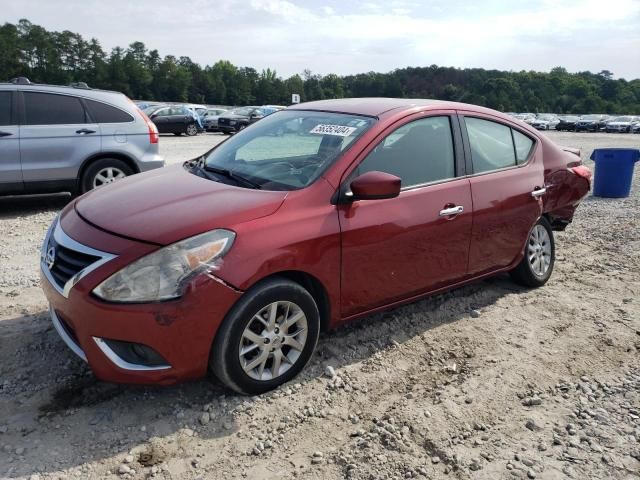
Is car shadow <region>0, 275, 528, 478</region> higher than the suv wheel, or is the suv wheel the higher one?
the suv wheel

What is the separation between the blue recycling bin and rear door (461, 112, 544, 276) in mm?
6279

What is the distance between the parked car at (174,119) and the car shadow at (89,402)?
75.0 ft

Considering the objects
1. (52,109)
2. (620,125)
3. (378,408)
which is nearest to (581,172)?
(378,408)

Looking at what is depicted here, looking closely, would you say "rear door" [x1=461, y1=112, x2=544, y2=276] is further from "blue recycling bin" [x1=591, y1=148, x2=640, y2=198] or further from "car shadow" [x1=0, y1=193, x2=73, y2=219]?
"blue recycling bin" [x1=591, y1=148, x2=640, y2=198]

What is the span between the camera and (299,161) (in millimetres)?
3871

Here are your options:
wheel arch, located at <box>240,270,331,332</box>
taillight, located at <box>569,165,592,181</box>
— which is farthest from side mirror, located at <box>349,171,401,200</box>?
taillight, located at <box>569,165,592,181</box>

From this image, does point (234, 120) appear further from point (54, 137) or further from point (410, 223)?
point (410, 223)

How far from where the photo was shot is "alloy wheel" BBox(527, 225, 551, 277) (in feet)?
16.7

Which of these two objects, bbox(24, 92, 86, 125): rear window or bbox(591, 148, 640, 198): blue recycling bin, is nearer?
bbox(24, 92, 86, 125): rear window

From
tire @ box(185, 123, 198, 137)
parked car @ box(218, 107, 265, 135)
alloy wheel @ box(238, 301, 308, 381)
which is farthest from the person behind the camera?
parked car @ box(218, 107, 265, 135)

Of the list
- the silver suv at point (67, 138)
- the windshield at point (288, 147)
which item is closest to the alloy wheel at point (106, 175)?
the silver suv at point (67, 138)

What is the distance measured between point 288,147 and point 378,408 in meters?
1.96

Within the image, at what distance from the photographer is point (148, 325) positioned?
2.86 meters

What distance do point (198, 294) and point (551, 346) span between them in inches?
104
